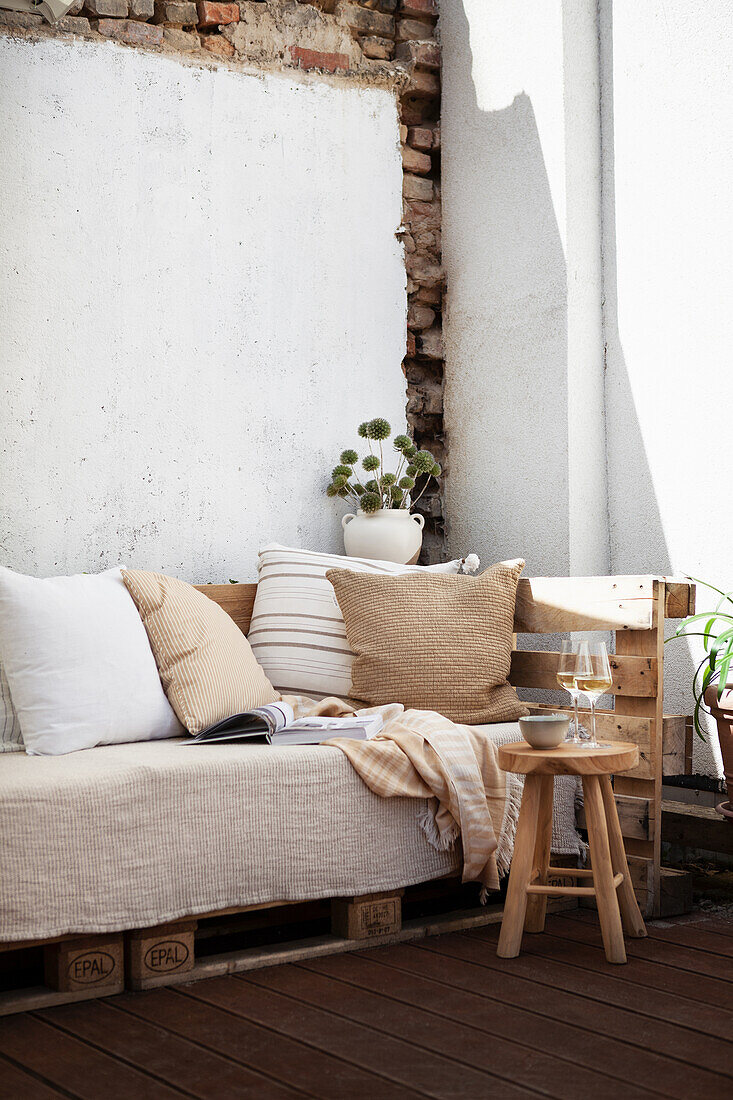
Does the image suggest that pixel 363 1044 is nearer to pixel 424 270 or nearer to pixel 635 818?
pixel 635 818

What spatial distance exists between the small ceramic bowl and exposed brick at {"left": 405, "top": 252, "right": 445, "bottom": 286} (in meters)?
1.99

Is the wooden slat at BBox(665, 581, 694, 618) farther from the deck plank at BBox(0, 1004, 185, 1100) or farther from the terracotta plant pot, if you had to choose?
the deck plank at BBox(0, 1004, 185, 1100)

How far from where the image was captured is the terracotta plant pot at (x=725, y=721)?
8.27ft

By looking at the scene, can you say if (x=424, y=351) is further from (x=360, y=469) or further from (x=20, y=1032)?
(x=20, y=1032)

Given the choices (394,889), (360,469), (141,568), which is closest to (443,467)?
(360,469)

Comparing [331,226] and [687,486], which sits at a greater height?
[331,226]

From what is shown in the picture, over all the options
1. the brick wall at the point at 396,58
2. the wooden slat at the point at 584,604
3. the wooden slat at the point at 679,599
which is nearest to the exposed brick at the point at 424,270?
the brick wall at the point at 396,58

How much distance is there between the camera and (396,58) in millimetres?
3773

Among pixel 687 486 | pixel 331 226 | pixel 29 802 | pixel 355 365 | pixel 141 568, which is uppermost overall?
pixel 331 226

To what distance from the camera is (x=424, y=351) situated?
3812 millimetres

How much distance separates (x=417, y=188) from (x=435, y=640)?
70.5 inches

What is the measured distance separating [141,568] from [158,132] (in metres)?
1.29

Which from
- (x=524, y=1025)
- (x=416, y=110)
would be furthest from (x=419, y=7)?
(x=524, y=1025)

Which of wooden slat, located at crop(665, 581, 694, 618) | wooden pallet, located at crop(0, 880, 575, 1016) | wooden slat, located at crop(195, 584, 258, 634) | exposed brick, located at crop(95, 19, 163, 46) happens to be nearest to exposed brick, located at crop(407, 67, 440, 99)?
exposed brick, located at crop(95, 19, 163, 46)
